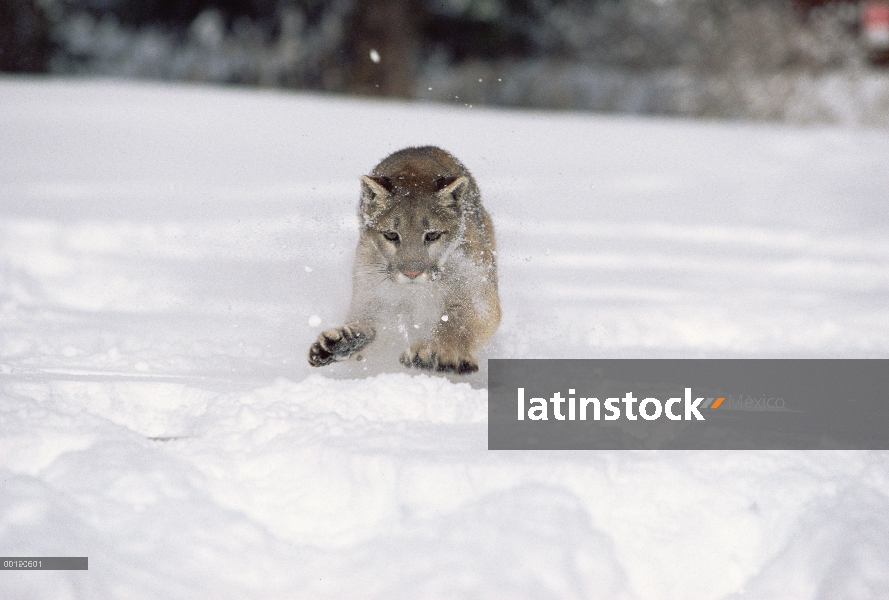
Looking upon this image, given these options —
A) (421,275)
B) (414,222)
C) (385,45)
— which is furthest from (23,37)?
(421,275)

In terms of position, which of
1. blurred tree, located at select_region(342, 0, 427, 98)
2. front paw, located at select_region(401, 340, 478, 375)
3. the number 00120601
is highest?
blurred tree, located at select_region(342, 0, 427, 98)

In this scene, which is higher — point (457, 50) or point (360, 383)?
point (457, 50)

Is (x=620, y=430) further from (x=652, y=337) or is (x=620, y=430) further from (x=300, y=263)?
(x=300, y=263)

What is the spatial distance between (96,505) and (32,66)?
18.2 metres

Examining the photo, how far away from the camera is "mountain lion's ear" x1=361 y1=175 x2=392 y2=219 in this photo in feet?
14.0

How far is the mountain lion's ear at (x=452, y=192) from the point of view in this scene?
4.27m

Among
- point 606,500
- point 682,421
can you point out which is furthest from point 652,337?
point 606,500

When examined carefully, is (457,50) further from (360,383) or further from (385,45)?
(360,383)

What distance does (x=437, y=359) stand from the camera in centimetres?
414
